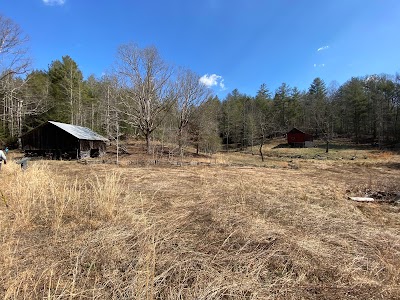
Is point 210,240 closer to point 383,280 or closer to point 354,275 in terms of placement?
point 354,275

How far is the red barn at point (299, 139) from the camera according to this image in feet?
A: 163

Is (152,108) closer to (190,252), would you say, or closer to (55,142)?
(55,142)

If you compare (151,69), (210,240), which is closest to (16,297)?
(210,240)

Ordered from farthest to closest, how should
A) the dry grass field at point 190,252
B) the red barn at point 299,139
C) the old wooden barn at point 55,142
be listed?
the red barn at point 299,139 < the old wooden barn at point 55,142 < the dry grass field at point 190,252

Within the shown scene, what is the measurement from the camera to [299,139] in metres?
50.4

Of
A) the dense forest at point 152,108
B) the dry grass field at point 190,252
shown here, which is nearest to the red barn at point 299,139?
the dense forest at point 152,108

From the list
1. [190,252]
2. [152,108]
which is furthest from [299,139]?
[190,252]

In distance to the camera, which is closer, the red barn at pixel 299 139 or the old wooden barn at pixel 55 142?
the old wooden barn at pixel 55 142

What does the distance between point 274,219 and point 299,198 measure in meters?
2.77

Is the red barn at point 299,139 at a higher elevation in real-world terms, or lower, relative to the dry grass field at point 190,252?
higher

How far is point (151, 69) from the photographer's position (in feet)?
92.7

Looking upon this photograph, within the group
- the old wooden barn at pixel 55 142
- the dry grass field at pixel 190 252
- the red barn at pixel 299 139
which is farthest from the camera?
the red barn at pixel 299 139

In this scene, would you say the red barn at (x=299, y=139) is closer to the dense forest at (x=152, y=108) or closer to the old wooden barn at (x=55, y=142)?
the dense forest at (x=152, y=108)

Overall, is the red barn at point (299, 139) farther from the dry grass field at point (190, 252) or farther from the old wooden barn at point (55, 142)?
the dry grass field at point (190, 252)
